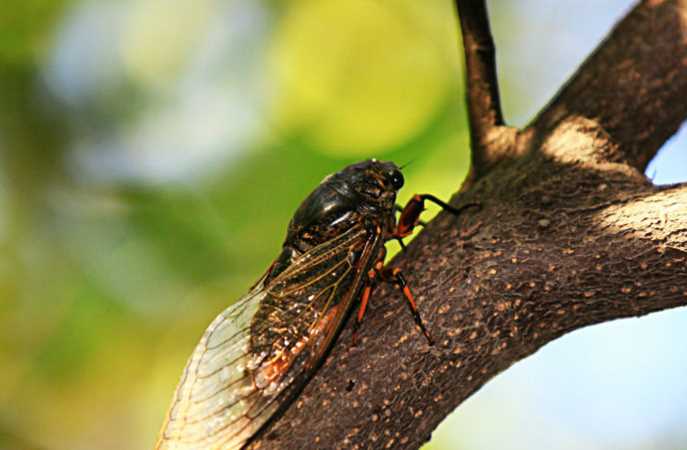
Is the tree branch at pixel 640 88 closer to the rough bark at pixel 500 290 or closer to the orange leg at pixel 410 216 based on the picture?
the rough bark at pixel 500 290

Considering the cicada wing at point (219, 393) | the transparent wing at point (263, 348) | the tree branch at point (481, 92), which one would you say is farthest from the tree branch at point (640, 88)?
the cicada wing at point (219, 393)

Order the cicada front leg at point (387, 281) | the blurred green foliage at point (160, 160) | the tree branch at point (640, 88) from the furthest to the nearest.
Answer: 1. the blurred green foliage at point (160, 160)
2. the tree branch at point (640, 88)
3. the cicada front leg at point (387, 281)

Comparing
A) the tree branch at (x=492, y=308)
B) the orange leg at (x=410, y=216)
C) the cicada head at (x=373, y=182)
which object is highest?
the cicada head at (x=373, y=182)

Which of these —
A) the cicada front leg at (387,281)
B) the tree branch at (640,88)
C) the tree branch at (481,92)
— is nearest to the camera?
the cicada front leg at (387,281)

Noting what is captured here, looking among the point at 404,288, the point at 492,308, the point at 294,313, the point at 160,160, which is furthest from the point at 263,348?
the point at 160,160

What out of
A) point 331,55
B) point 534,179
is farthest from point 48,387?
point 534,179

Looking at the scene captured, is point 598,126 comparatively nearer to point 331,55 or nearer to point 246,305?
point 246,305
